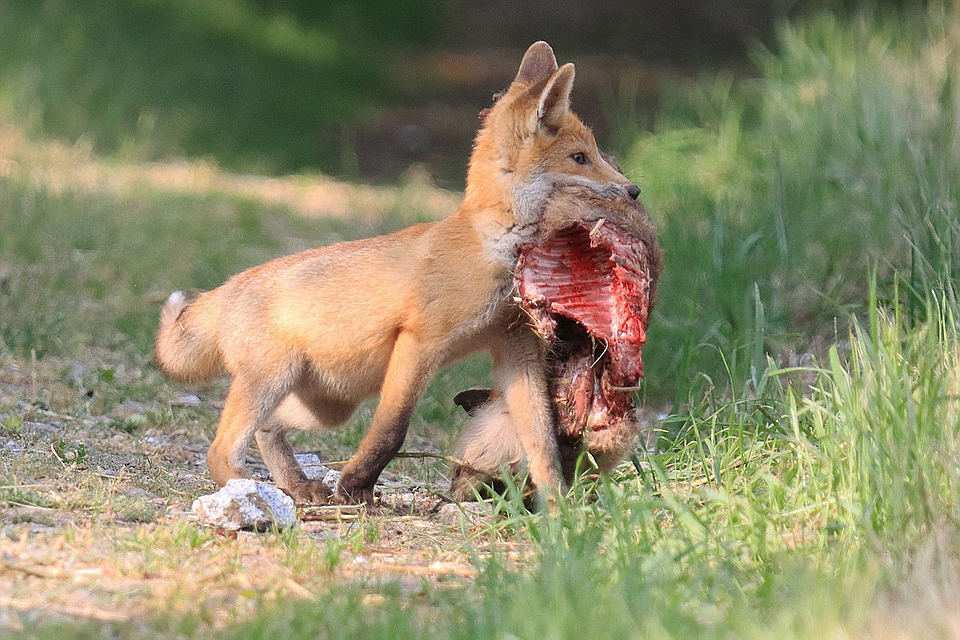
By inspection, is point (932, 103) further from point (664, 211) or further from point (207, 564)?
point (207, 564)

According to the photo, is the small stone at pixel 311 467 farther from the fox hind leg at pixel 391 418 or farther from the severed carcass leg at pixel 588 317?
the severed carcass leg at pixel 588 317

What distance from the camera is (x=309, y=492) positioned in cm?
536

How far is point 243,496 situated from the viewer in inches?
177

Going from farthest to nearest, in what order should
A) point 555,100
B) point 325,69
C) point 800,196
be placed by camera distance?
point 325,69, point 800,196, point 555,100

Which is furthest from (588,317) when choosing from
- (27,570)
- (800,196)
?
(800,196)

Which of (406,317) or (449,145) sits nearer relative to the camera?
(406,317)

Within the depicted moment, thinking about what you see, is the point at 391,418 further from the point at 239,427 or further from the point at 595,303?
the point at 595,303

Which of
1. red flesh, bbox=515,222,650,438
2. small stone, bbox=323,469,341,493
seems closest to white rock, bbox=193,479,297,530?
small stone, bbox=323,469,341,493

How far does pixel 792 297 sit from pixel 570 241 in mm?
2510

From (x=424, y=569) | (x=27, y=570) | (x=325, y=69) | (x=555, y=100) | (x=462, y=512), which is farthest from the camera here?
(x=325, y=69)

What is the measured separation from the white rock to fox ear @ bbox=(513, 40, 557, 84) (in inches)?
87.2

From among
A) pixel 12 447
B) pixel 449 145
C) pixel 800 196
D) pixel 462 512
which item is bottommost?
pixel 449 145

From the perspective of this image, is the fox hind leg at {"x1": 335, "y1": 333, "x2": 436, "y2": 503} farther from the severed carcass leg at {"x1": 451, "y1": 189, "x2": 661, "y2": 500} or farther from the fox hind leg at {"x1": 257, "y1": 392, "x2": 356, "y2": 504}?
the fox hind leg at {"x1": 257, "y1": 392, "x2": 356, "y2": 504}

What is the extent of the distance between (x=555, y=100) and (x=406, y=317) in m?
1.07
